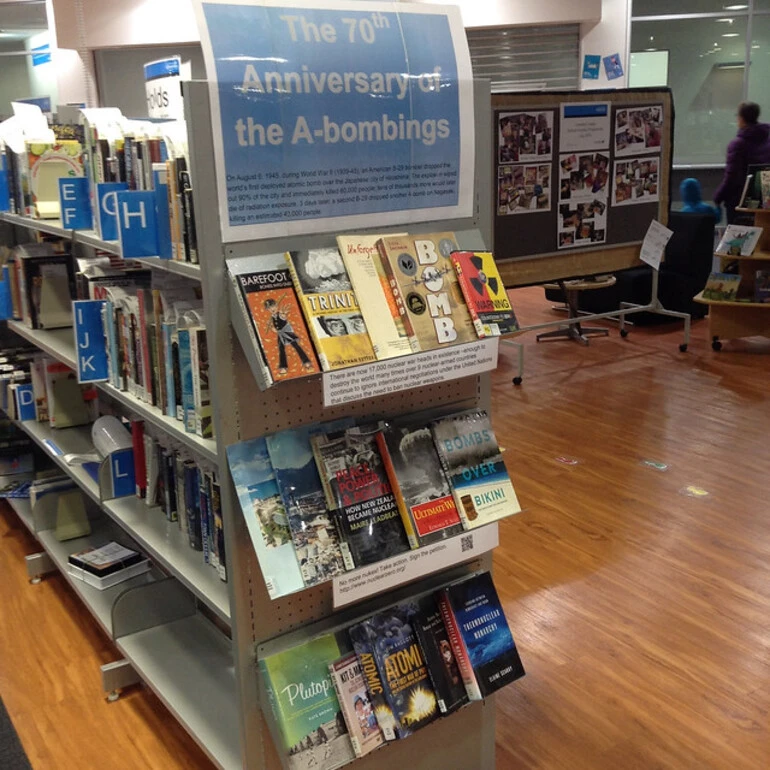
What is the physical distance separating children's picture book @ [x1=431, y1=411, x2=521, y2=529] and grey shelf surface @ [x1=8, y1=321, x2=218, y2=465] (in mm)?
518

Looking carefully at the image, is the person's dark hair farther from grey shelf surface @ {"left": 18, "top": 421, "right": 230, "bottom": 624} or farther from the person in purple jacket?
grey shelf surface @ {"left": 18, "top": 421, "right": 230, "bottom": 624}

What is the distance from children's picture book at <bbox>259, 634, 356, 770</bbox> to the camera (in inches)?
72.1

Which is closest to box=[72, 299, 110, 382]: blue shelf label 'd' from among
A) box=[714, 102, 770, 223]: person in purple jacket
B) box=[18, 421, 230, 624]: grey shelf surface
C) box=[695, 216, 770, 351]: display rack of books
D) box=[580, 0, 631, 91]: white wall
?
box=[18, 421, 230, 624]: grey shelf surface

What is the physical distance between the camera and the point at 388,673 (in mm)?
1939

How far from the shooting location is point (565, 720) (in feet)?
8.16

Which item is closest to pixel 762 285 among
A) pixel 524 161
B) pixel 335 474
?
pixel 524 161

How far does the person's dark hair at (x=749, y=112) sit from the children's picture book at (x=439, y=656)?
6315 millimetres

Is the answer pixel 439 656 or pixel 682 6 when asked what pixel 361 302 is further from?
pixel 682 6

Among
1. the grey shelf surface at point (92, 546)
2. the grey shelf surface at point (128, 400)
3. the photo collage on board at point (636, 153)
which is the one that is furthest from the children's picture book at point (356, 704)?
the photo collage on board at point (636, 153)

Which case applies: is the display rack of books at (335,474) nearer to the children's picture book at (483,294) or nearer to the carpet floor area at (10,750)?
the children's picture book at (483,294)

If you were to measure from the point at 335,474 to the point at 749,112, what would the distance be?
6.47m

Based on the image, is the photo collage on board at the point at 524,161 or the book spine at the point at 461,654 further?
the photo collage on board at the point at 524,161

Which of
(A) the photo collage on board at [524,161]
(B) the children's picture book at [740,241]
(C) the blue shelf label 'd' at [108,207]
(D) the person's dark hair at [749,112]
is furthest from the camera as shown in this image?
(D) the person's dark hair at [749,112]

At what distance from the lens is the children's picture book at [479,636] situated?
204 cm
